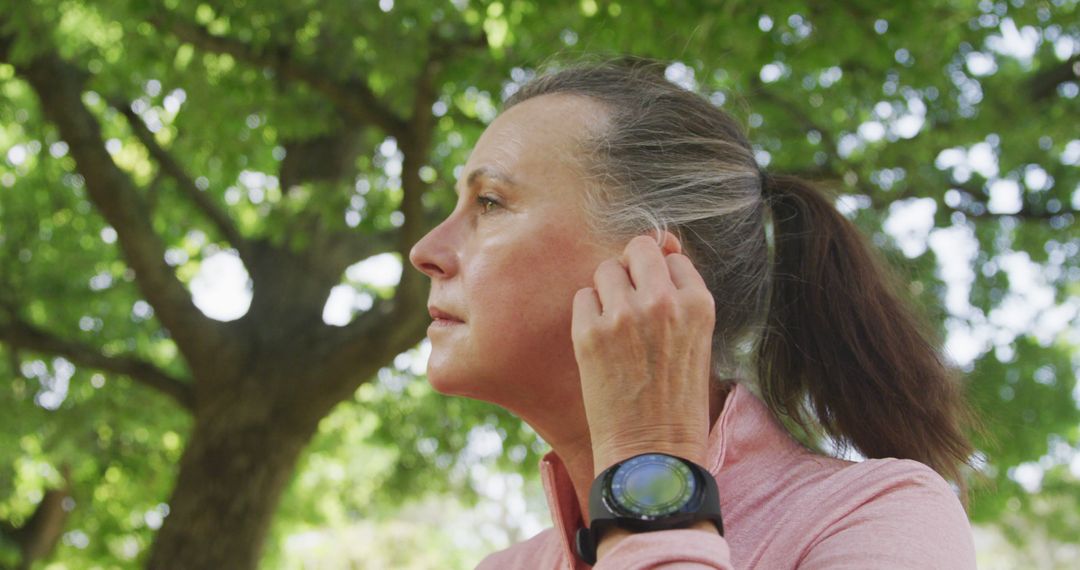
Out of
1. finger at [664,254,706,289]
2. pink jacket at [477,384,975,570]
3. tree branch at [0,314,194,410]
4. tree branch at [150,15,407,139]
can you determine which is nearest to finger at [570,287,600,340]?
finger at [664,254,706,289]

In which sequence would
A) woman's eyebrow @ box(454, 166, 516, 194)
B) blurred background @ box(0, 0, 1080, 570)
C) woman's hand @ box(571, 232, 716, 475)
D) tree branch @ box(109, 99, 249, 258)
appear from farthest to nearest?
1. tree branch @ box(109, 99, 249, 258)
2. blurred background @ box(0, 0, 1080, 570)
3. woman's eyebrow @ box(454, 166, 516, 194)
4. woman's hand @ box(571, 232, 716, 475)

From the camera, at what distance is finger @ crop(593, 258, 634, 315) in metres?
1.67

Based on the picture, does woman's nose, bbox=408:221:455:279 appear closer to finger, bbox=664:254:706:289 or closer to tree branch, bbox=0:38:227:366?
finger, bbox=664:254:706:289

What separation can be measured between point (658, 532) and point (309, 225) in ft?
22.6

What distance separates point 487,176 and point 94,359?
20.2ft

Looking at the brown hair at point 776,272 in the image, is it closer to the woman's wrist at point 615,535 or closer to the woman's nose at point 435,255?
the woman's nose at point 435,255

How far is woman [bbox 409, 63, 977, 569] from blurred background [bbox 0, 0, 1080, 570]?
6.27ft

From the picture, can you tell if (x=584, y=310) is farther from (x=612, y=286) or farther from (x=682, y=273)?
(x=682, y=273)

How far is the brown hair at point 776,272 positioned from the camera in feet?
6.99

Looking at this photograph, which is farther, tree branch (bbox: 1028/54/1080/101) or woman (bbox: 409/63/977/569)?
tree branch (bbox: 1028/54/1080/101)

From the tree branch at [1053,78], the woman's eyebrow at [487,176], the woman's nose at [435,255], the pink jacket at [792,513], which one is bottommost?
the tree branch at [1053,78]

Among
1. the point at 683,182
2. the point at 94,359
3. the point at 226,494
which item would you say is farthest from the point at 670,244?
the point at 94,359

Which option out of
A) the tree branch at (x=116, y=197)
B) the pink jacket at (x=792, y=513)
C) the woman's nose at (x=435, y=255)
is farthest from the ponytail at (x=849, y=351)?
the tree branch at (x=116, y=197)

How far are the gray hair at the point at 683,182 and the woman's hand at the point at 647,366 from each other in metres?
0.42
